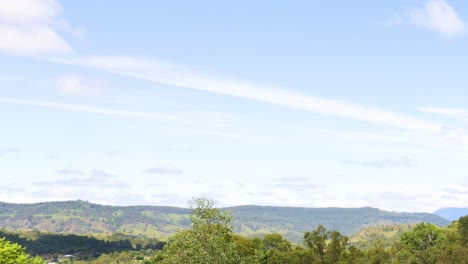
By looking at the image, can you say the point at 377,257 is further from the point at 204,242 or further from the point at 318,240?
the point at 204,242

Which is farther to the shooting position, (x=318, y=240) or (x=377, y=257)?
(x=377, y=257)

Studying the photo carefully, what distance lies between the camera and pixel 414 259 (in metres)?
168

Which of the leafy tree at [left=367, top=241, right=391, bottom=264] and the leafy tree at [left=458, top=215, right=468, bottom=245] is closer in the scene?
the leafy tree at [left=367, top=241, right=391, bottom=264]

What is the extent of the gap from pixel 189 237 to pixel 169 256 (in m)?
4.53

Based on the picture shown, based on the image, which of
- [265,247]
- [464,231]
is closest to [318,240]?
[265,247]

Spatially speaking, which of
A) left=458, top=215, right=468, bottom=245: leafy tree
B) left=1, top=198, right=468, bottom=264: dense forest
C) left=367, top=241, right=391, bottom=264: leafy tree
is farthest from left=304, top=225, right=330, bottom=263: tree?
left=458, top=215, right=468, bottom=245: leafy tree

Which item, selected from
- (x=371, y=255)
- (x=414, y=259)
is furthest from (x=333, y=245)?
(x=414, y=259)

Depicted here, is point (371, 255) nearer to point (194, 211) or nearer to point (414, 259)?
point (414, 259)

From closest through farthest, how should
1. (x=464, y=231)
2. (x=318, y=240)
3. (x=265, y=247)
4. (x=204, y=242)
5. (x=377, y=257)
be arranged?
(x=204, y=242)
(x=318, y=240)
(x=377, y=257)
(x=265, y=247)
(x=464, y=231)

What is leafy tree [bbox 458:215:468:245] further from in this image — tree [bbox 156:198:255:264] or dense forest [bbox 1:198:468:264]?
tree [bbox 156:198:255:264]

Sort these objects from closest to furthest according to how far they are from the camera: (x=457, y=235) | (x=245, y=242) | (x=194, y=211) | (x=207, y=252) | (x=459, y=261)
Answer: (x=207, y=252)
(x=194, y=211)
(x=459, y=261)
(x=245, y=242)
(x=457, y=235)

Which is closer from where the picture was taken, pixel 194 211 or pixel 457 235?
pixel 194 211

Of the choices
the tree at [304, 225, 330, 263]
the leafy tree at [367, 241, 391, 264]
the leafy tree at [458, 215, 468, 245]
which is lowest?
the leafy tree at [367, 241, 391, 264]

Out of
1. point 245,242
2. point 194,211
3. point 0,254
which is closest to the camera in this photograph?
point 194,211
